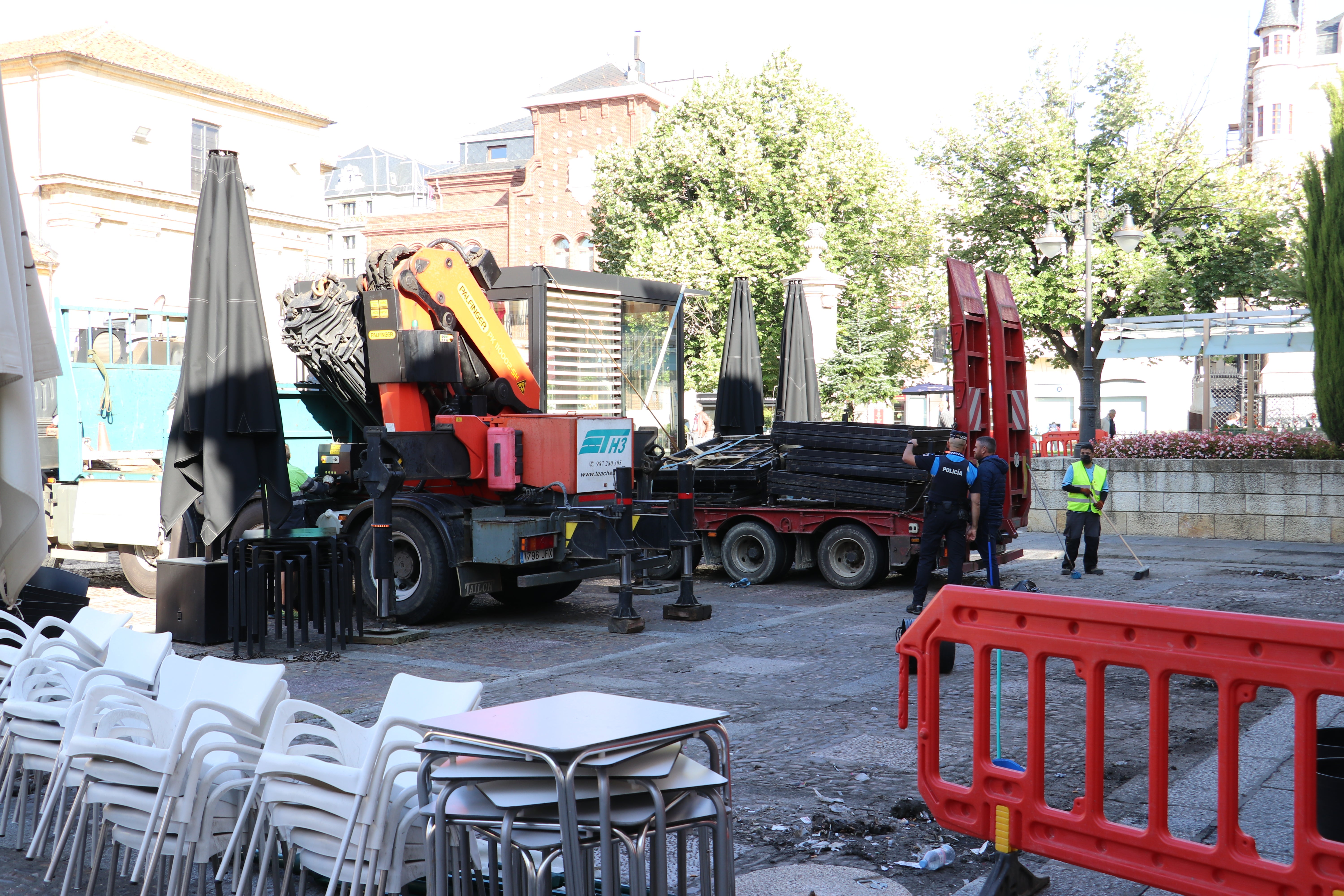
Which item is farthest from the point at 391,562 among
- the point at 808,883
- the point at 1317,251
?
the point at 1317,251

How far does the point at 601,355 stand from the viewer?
13.0m

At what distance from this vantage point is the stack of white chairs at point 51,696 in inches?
183

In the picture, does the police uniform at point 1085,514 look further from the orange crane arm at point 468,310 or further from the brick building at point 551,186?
the brick building at point 551,186

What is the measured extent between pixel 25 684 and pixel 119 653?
0.40 metres

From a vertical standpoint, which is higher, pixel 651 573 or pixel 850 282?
pixel 850 282

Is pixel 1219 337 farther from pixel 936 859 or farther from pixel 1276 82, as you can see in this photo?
pixel 1276 82

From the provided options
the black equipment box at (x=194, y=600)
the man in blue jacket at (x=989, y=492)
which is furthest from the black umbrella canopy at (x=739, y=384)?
the black equipment box at (x=194, y=600)

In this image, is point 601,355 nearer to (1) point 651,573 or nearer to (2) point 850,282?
(1) point 651,573

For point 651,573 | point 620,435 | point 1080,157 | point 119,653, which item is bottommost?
point 651,573

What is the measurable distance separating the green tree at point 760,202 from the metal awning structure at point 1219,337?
8260 millimetres

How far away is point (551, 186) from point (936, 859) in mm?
50137

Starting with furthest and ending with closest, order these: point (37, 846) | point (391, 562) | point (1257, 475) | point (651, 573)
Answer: point (1257, 475)
point (651, 573)
point (391, 562)
point (37, 846)

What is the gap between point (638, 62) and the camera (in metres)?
59.2

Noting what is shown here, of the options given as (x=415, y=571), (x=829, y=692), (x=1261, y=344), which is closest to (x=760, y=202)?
(x=1261, y=344)
